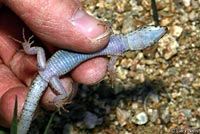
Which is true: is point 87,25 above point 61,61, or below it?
above

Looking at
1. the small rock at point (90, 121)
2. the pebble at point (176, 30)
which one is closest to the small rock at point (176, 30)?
the pebble at point (176, 30)

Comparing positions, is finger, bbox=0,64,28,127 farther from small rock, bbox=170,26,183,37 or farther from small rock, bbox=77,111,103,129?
small rock, bbox=170,26,183,37

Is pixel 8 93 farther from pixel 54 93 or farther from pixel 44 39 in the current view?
pixel 44 39

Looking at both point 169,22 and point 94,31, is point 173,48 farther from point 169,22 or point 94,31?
point 94,31

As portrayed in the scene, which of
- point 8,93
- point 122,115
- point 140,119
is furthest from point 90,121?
point 8,93

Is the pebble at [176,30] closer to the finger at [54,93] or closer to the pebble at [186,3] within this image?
the pebble at [186,3]

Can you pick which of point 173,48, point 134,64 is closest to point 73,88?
Answer: point 134,64

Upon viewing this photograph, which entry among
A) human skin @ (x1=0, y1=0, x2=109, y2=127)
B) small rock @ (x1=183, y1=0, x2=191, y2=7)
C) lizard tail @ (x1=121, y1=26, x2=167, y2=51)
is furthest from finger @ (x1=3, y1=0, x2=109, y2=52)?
small rock @ (x1=183, y1=0, x2=191, y2=7)
